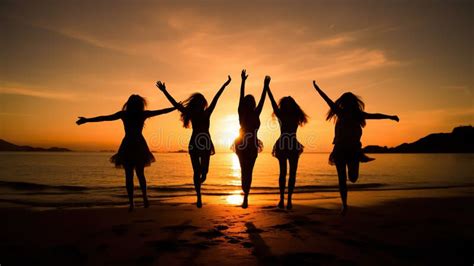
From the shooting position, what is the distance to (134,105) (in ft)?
32.0

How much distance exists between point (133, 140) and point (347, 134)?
624 centimetres

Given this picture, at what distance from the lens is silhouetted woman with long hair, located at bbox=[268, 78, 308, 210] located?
9.90m

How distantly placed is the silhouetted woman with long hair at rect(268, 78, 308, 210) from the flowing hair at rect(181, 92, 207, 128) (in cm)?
213

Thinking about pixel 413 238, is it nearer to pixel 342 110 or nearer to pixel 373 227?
pixel 373 227

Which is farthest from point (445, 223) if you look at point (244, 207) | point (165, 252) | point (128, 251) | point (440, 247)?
point (128, 251)

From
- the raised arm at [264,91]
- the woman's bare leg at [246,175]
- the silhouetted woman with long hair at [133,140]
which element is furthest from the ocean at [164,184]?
the raised arm at [264,91]

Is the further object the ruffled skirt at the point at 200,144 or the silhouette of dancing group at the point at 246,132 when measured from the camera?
the ruffled skirt at the point at 200,144

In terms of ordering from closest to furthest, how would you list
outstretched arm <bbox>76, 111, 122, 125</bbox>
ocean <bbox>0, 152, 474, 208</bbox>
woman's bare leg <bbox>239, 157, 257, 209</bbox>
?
outstretched arm <bbox>76, 111, 122, 125</bbox>
woman's bare leg <bbox>239, 157, 257, 209</bbox>
ocean <bbox>0, 152, 474, 208</bbox>

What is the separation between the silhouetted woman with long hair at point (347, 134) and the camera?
891 cm

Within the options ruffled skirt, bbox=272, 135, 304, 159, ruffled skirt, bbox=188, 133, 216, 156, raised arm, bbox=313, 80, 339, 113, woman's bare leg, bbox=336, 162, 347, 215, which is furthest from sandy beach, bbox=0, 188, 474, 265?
raised arm, bbox=313, 80, 339, 113

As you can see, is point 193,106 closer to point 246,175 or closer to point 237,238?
point 246,175

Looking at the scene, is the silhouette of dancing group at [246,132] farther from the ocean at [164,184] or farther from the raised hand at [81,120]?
the ocean at [164,184]

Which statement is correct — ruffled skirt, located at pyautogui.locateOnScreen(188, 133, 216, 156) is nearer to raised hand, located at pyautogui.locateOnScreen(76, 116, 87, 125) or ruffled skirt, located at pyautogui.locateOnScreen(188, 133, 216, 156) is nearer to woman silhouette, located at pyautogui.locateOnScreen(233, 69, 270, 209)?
woman silhouette, located at pyautogui.locateOnScreen(233, 69, 270, 209)

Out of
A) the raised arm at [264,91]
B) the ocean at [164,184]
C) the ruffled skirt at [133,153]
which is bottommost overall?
the ocean at [164,184]
